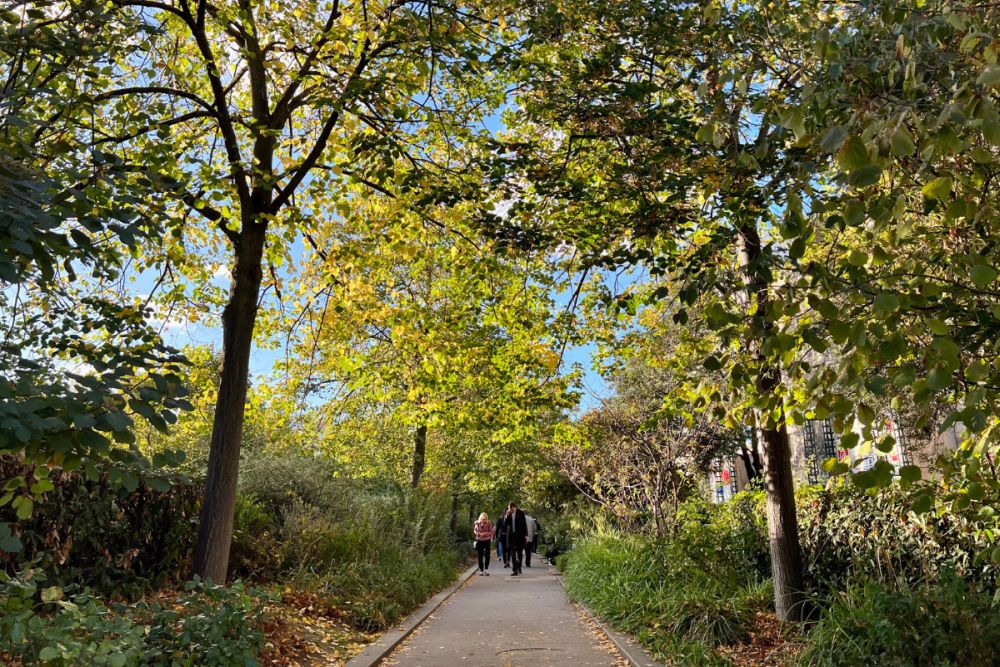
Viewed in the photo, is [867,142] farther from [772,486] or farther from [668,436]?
[668,436]

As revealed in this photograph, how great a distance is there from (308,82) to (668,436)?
9.42 meters

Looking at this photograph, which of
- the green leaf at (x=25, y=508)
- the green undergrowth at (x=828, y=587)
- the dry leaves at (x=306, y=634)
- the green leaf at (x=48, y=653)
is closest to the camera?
the green leaf at (x=25, y=508)

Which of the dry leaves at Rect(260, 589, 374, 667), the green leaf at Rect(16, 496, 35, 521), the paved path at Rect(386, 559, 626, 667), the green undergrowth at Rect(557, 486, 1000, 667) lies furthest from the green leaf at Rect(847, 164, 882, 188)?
the paved path at Rect(386, 559, 626, 667)

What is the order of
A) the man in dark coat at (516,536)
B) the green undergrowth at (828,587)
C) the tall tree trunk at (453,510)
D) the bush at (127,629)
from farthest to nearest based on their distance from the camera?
the tall tree trunk at (453,510) < the man in dark coat at (516,536) < the green undergrowth at (828,587) < the bush at (127,629)

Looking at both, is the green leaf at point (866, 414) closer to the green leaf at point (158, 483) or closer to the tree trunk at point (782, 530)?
the green leaf at point (158, 483)

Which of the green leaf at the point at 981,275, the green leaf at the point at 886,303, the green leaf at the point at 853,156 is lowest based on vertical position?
the green leaf at the point at 886,303

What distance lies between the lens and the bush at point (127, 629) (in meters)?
3.91

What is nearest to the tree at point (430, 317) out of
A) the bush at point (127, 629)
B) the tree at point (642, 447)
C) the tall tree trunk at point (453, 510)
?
the tree at point (642, 447)

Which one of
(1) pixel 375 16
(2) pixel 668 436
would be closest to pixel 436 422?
(2) pixel 668 436

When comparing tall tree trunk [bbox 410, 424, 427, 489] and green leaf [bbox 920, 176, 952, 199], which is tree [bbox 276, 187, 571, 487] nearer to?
green leaf [bbox 920, 176, 952, 199]

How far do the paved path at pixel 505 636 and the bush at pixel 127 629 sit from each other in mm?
2693

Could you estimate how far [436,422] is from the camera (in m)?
16.1

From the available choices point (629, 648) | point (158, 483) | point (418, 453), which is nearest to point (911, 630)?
point (629, 648)

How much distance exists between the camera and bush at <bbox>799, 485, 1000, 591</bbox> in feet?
22.5
